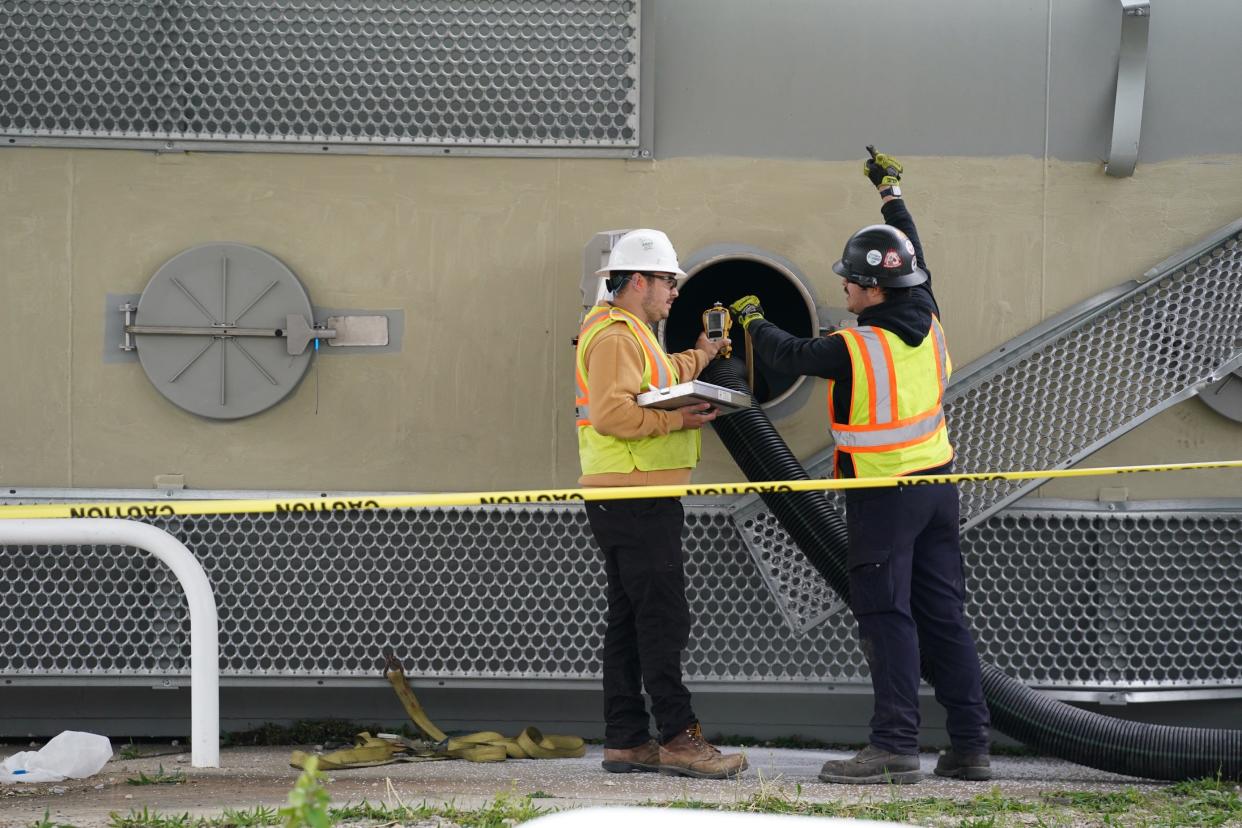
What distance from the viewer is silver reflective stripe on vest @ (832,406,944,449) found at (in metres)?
4.21

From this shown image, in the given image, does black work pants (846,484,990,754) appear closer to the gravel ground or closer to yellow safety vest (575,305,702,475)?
the gravel ground

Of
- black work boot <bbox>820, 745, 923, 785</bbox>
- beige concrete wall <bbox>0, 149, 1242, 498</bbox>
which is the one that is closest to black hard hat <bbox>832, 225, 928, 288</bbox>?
beige concrete wall <bbox>0, 149, 1242, 498</bbox>

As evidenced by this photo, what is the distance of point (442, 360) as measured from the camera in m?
4.81

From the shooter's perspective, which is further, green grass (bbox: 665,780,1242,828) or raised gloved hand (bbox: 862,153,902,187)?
raised gloved hand (bbox: 862,153,902,187)

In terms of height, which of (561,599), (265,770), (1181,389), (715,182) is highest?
(715,182)

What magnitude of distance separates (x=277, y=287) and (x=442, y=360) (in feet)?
2.13

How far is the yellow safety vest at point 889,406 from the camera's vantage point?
13.8 feet

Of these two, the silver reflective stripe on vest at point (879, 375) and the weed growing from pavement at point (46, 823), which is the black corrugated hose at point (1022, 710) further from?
the weed growing from pavement at point (46, 823)

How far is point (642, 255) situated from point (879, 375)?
2.90 feet

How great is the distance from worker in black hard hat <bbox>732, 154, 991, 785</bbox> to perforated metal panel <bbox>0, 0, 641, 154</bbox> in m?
1.16

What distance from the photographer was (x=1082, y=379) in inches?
189

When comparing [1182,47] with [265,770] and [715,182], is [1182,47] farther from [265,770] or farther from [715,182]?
[265,770]

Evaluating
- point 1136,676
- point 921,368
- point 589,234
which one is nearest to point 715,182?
point 589,234

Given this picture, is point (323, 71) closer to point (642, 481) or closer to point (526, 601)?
point (642, 481)
